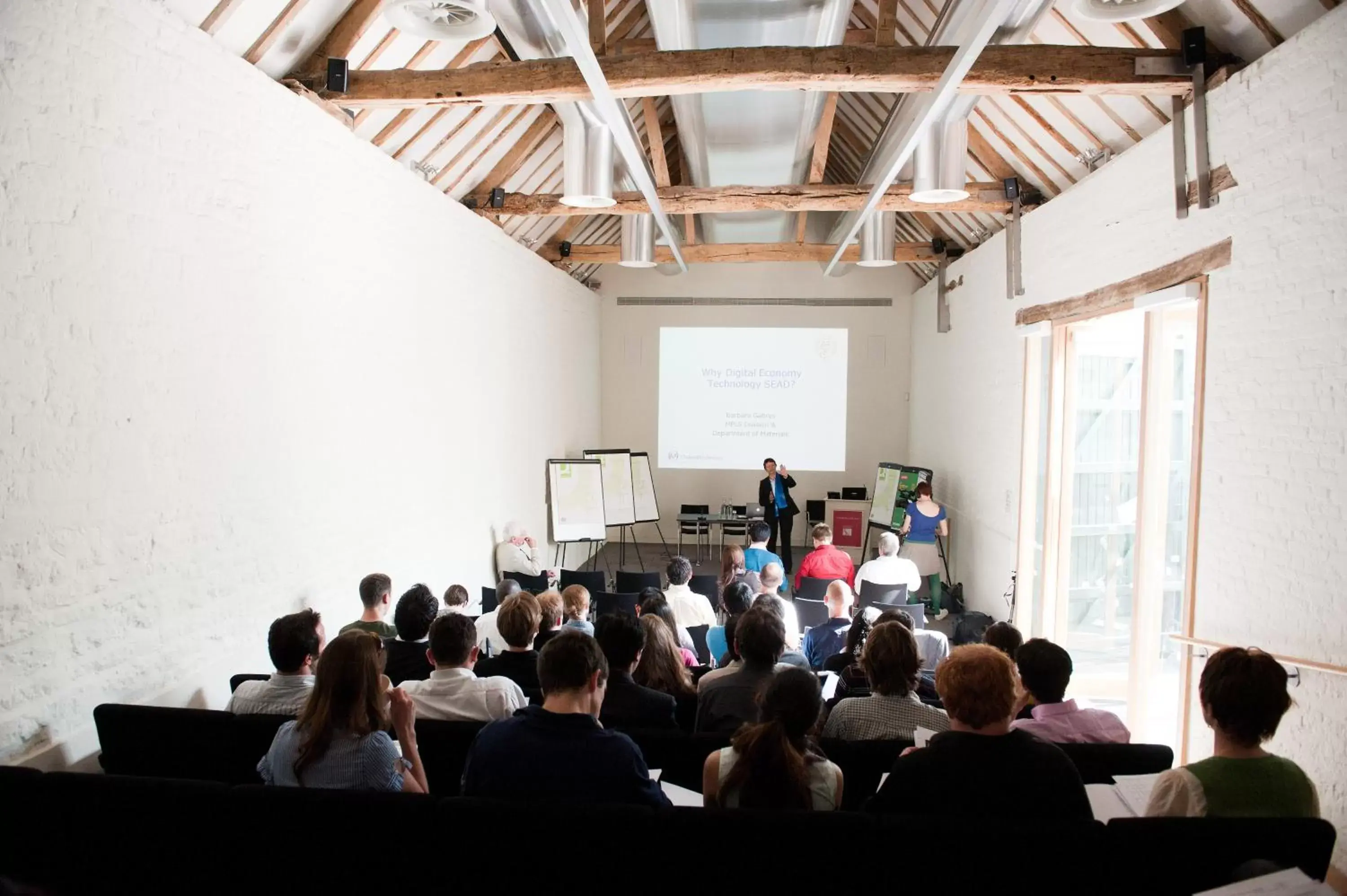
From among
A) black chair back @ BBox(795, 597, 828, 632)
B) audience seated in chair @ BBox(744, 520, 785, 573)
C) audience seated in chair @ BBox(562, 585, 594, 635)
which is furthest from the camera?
audience seated in chair @ BBox(744, 520, 785, 573)

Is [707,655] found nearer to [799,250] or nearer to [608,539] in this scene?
[799,250]

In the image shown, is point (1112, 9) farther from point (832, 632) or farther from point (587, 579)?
point (587, 579)

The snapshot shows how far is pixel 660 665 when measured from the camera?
12.2 feet

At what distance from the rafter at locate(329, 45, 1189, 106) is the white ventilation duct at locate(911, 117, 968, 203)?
910 millimetres

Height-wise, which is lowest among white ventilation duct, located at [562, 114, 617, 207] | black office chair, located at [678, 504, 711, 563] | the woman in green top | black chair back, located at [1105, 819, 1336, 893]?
black office chair, located at [678, 504, 711, 563]

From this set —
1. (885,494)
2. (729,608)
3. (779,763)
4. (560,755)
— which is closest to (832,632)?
(729,608)

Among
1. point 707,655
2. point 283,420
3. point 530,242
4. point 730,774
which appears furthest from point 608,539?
point 730,774

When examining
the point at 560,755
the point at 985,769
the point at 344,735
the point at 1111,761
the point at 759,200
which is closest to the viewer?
the point at 985,769

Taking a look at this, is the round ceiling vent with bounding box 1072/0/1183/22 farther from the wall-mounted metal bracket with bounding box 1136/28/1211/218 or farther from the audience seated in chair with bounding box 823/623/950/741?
the audience seated in chair with bounding box 823/623/950/741

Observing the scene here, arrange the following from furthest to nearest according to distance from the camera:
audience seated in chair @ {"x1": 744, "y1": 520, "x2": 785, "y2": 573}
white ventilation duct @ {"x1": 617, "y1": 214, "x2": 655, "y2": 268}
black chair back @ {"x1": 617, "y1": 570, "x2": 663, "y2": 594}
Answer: white ventilation duct @ {"x1": 617, "y1": 214, "x2": 655, "y2": 268}, audience seated in chair @ {"x1": 744, "y1": 520, "x2": 785, "y2": 573}, black chair back @ {"x1": 617, "y1": 570, "x2": 663, "y2": 594}

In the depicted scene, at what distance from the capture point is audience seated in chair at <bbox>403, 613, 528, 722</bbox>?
10.4 ft

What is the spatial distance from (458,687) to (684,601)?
2.69m

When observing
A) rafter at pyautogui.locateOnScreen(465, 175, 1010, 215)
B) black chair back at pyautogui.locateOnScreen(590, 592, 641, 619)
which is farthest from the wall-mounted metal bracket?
black chair back at pyautogui.locateOnScreen(590, 592, 641, 619)

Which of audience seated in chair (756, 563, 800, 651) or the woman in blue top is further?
the woman in blue top
